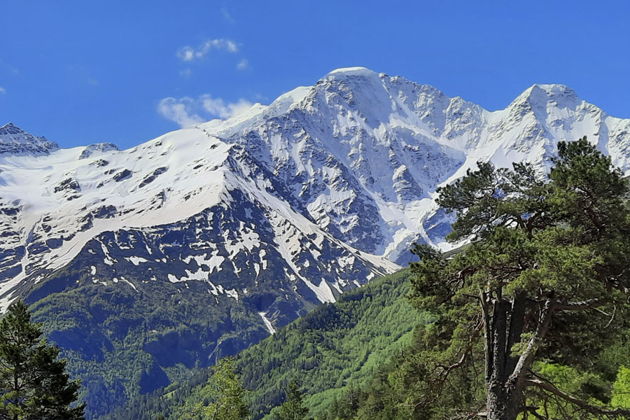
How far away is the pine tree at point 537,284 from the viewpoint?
2302cm

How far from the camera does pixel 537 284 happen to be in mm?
22906

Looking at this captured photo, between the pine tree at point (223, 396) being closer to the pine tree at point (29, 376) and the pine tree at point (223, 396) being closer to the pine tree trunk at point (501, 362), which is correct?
the pine tree at point (29, 376)

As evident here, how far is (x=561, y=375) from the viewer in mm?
38688

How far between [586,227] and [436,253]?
757cm

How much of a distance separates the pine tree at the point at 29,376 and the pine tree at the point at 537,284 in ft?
79.0

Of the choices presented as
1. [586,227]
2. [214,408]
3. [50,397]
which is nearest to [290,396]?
[214,408]

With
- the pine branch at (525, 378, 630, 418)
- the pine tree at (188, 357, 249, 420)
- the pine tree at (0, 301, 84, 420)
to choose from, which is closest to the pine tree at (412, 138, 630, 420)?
the pine branch at (525, 378, 630, 418)

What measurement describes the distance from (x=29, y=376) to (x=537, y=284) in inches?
1238

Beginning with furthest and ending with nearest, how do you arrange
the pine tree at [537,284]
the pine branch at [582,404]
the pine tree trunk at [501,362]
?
the pine tree trunk at [501,362], the pine tree at [537,284], the pine branch at [582,404]

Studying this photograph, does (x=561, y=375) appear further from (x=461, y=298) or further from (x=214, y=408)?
(x=214, y=408)

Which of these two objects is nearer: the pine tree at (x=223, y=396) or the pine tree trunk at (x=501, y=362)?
the pine tree trunk at (x=501, y=362)

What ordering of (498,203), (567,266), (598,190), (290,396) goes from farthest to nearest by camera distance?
(290,396), (498,203), (598,190), (567,266)

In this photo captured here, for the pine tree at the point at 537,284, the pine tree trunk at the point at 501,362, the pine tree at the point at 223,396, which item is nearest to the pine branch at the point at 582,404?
the pine tree at the point at 537,284

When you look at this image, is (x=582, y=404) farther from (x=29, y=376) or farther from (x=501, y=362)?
(x=29, y=376)
